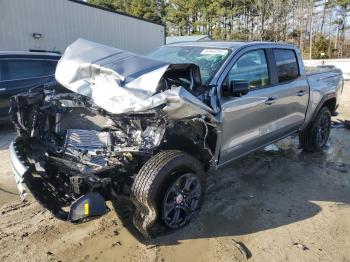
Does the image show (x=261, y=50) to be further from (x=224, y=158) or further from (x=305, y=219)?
(x=305, y=219)

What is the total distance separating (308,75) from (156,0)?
52.3m

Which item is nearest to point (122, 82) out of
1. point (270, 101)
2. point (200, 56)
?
point (200, 56)

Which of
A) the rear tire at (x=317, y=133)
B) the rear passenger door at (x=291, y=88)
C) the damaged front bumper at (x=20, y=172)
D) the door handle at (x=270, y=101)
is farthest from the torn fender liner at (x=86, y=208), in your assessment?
the rear tire at (x=317, y=133)

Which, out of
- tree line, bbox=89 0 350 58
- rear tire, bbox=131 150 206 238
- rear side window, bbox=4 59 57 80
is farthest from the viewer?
tree line, bbox=89 0 350 58

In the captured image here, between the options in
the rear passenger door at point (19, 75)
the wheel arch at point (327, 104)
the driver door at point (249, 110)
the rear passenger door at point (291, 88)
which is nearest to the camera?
the driver door at point (249, 110)

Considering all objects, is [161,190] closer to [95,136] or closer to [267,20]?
[95,136]

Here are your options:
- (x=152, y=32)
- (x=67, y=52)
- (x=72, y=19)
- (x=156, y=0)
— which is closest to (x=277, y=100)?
(x=67, y=52)

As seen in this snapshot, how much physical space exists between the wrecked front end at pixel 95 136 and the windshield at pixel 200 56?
1.64 feet

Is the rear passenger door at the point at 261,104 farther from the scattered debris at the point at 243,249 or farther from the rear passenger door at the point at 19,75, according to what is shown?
the rear passenger door at the point at 19,75

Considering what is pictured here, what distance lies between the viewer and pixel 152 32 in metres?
23.8

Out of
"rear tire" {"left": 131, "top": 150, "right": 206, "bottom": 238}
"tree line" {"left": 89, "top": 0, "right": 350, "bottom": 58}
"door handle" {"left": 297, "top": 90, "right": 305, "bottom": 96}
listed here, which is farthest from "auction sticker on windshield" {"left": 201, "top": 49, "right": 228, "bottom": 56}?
"tree line" {"left": 89, "top": 0, "right": 350, "bottom": 58}

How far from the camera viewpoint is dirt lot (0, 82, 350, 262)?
3.45 m

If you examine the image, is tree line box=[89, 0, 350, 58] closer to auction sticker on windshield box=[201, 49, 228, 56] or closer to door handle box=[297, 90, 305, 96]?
door handle box=[297, 90, 305, 96]

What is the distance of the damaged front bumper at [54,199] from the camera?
310 cm
